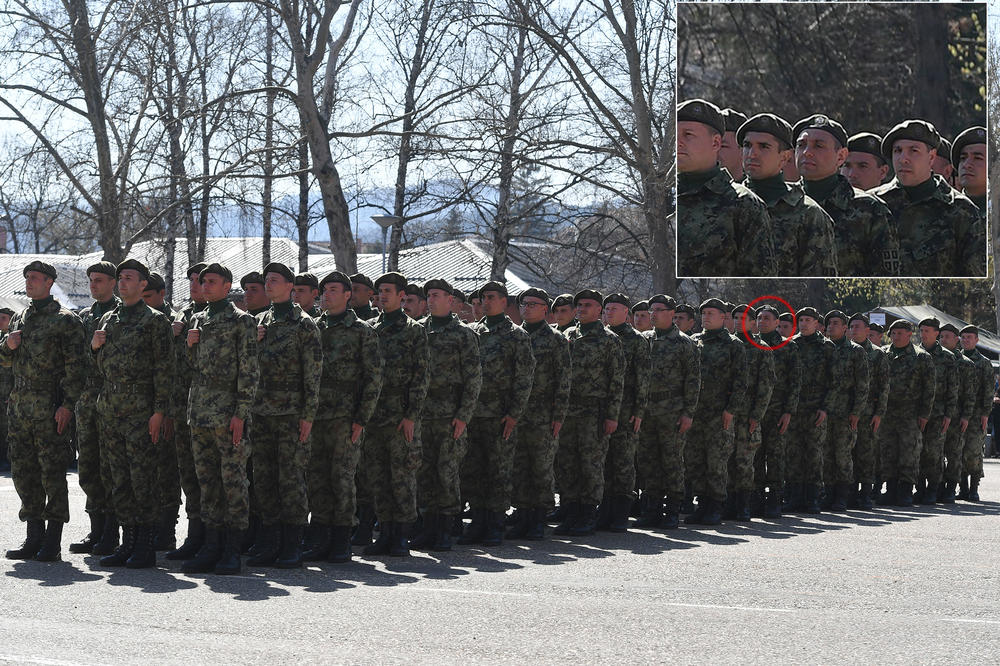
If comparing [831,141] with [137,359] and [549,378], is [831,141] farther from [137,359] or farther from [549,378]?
[137,359]

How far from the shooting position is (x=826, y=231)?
956 centimetres

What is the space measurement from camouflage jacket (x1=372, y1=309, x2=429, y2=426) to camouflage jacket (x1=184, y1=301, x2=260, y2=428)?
127cm

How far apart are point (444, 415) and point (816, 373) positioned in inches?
201

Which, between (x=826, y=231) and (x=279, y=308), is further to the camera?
(x=826, y=231)

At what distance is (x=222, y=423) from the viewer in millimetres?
8297

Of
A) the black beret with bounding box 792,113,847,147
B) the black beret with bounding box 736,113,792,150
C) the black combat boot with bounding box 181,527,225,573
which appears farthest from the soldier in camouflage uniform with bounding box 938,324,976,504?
the black combat boot with bounding box 181,527,225,573

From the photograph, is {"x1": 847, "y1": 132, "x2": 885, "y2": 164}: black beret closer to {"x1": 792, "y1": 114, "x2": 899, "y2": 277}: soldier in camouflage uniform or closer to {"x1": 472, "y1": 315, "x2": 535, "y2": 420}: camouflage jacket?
{"x1": 792, "y1": 114, "x2": 899, "y2": 277}: soldier in camouflage uniform

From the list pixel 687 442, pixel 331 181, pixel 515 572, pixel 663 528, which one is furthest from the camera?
pixel 331 181

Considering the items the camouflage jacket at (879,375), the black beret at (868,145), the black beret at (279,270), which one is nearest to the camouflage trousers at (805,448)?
the camouflage jacket at (879,375)

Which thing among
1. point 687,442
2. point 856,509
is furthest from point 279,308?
point 856,509

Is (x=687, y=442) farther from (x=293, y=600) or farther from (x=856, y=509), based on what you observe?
(x=293, y=600)

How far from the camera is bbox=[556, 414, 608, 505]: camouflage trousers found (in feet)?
35.5

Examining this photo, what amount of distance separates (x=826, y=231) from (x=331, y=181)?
9479 millimetres

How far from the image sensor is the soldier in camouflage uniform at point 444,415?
31.8 ft
